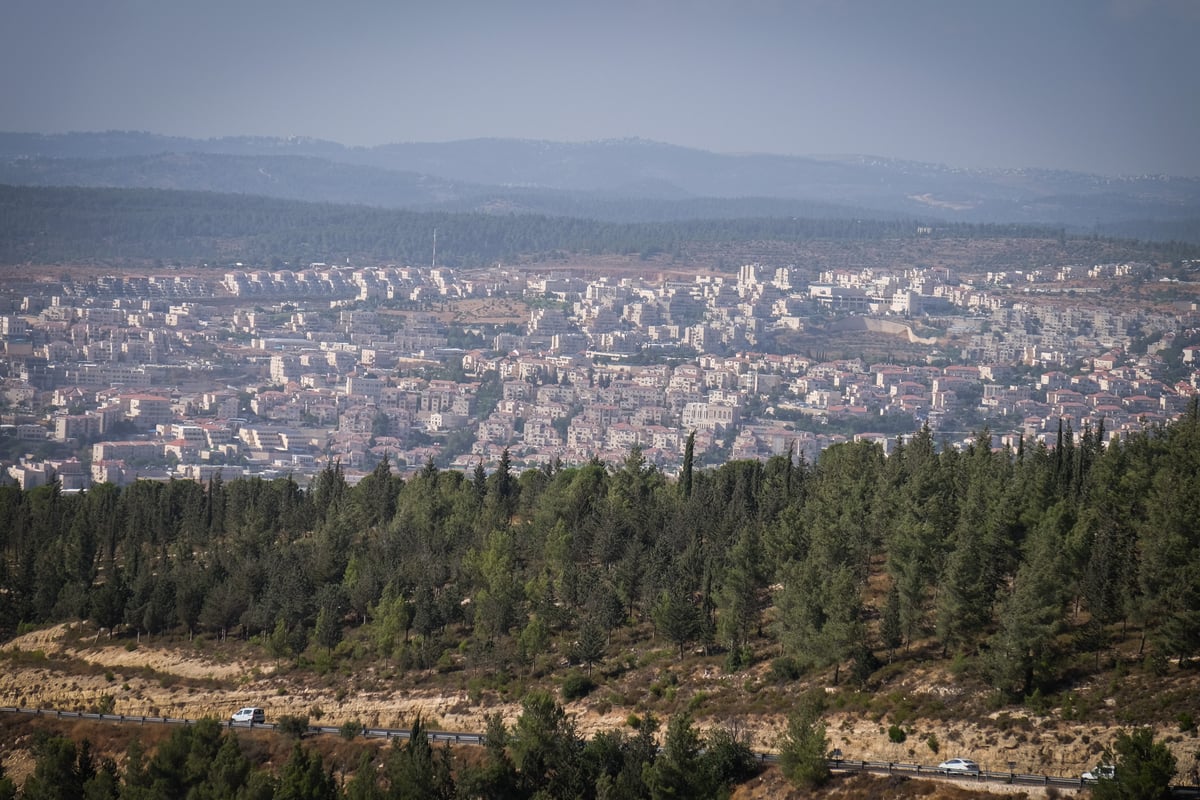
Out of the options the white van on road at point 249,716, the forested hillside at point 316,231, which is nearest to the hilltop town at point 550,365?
the forested hillside at point 316,231

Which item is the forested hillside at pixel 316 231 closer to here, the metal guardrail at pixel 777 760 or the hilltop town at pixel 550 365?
the hilltop town at pixel 550 365

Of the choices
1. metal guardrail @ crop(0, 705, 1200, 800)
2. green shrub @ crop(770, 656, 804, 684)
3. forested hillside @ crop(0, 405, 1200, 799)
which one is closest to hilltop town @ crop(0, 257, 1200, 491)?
forested hillside @ crop(0, 405, 1200, 799)

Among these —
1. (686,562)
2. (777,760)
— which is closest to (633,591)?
(686,562)

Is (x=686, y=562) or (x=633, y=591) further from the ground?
(x=686, y=562)

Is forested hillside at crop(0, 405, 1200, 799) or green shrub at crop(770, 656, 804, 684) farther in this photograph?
green shrub at crop(770, 656, 804, 684)

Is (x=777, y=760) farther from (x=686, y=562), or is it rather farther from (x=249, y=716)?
(x=249, y=716)

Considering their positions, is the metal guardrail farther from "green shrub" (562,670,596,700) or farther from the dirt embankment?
"green shrub" (562,670,596,700)

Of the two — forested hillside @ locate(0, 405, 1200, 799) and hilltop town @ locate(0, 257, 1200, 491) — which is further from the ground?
forested hillside @ locate(0, 405, 1200, 799)
